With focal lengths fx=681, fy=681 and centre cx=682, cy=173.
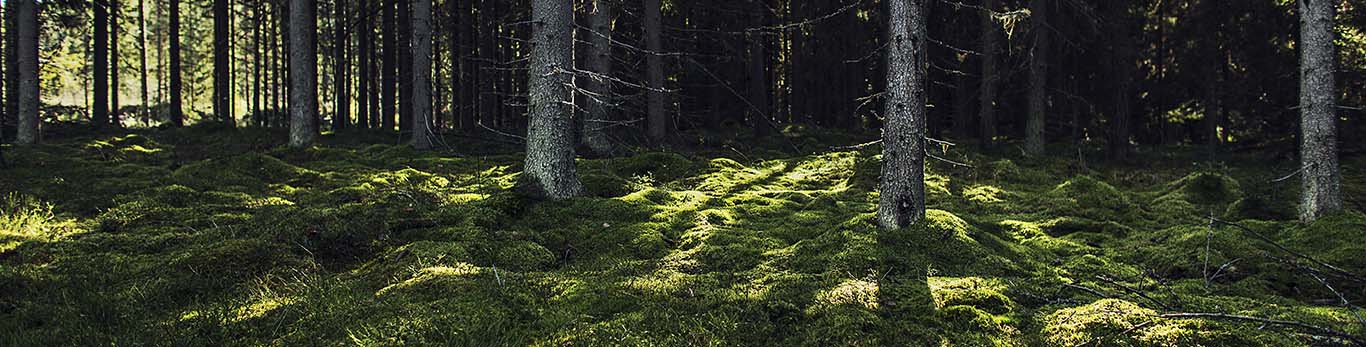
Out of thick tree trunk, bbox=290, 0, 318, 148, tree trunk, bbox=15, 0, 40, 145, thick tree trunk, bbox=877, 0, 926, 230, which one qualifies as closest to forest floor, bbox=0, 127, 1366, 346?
thick tree trunk, bbox=877, 0, 926, 230

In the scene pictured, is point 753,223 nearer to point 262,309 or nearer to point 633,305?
point 633,305

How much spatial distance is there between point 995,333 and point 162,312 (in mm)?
6356

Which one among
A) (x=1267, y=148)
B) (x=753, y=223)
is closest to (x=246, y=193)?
(x=753, y=223)

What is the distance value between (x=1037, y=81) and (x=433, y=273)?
57.6 ft

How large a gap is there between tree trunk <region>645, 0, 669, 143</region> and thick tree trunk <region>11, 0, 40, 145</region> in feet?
50.4

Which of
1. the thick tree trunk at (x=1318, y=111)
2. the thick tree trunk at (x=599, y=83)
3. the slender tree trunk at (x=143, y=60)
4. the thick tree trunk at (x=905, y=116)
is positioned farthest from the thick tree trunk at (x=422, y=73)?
the thick tree trunk at (x=1318, y=111)

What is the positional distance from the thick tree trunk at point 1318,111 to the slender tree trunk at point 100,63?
30.4 metres

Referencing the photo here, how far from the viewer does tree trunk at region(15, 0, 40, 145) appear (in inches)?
667

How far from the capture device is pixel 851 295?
230 inches

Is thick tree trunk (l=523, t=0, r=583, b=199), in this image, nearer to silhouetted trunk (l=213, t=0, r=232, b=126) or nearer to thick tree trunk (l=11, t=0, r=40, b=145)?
thick tree trunk (l=11, t=0, r=40, b=145)

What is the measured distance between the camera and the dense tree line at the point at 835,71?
29.1 ft

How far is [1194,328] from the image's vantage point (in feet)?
15.3

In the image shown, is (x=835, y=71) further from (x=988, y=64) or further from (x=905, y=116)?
(x=905, y=116)

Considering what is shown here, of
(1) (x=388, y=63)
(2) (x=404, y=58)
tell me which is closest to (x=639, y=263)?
(1) (x=388, y=63)
